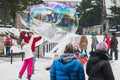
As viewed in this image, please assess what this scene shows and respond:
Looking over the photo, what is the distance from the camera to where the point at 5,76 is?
1747 centimetres

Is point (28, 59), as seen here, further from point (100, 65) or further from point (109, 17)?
point (109, 17)

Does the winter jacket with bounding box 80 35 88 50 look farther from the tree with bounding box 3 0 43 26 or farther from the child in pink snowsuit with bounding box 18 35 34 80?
the tree with bounding box 3 0 43 26

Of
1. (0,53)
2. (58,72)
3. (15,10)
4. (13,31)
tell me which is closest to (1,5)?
(15,10)

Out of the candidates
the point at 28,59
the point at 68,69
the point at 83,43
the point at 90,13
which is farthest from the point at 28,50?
the point at 90,13

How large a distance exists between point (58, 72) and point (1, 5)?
43451 millimetres

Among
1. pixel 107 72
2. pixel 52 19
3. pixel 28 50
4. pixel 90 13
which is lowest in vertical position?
pixel 90 13

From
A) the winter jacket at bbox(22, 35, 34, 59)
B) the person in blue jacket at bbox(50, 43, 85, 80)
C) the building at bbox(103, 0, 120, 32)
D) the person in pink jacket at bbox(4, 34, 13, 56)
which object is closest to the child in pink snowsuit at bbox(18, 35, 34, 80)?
the winter jacket at bbox(22, 35, 34, 59)

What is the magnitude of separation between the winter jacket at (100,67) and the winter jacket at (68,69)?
193 millimetres

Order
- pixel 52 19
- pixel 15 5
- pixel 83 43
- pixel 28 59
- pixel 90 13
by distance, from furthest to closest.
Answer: pixel 90 13 → pixel 15 5 → pixel 83 43 → pixel 52 19 → pixel 28 59

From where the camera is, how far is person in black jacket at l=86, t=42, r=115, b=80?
7.88 m

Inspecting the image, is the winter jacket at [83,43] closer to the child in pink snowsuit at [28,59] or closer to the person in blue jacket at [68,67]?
the child in pink snowsuit at [28,59]

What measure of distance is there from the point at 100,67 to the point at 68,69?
54cm

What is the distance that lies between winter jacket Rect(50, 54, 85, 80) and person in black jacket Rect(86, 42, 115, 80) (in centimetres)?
20

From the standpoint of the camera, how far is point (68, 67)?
7.93 m
